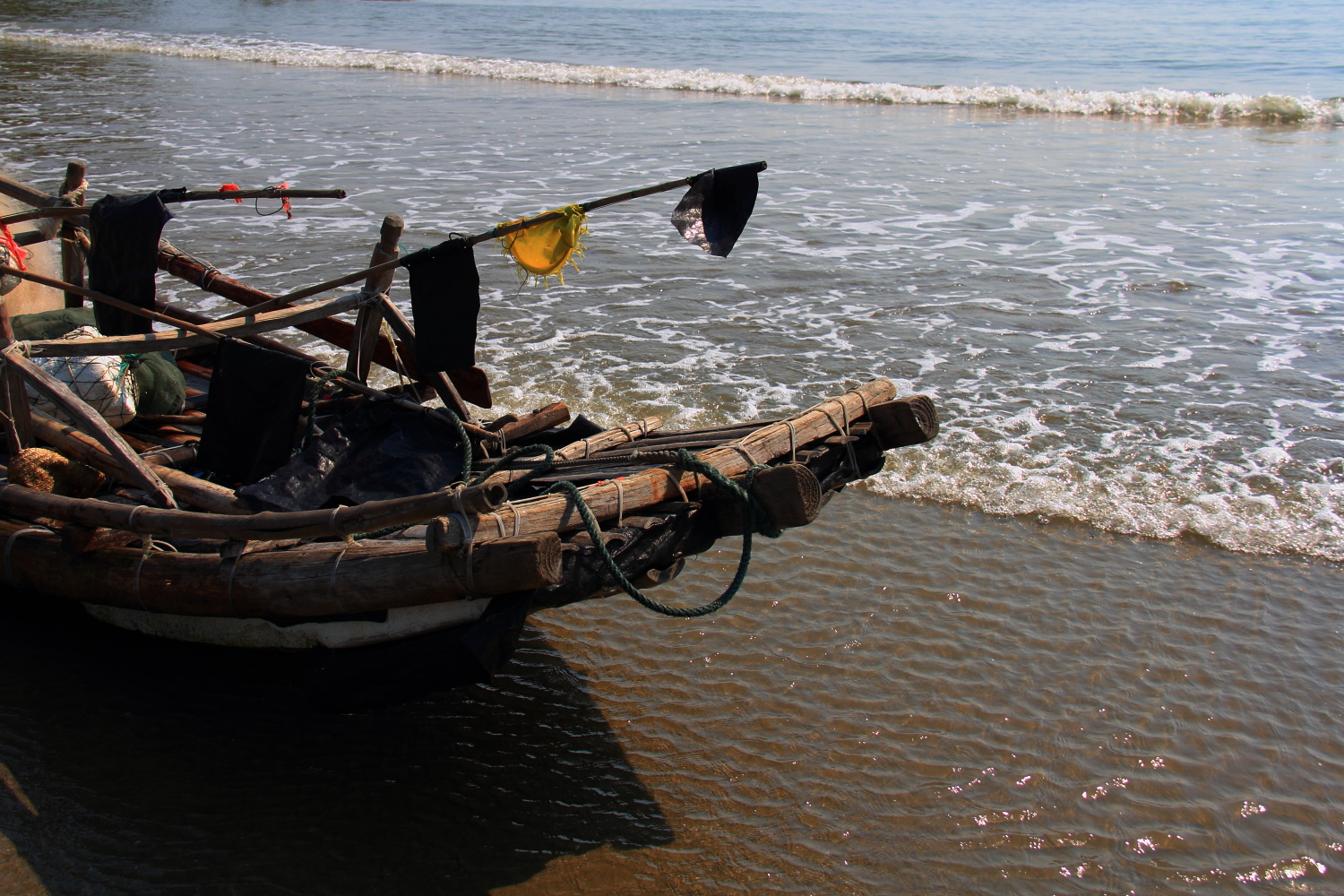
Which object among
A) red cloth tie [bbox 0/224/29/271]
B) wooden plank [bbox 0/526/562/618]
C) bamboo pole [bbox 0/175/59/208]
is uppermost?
bamboo pole [bbox 0/175/59/208]

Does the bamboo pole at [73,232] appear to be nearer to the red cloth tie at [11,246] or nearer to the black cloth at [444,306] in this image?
the red cloth tie at [11,246]

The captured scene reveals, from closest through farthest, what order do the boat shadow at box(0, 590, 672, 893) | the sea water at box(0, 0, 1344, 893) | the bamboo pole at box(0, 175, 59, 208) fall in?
the boat shadow at box(0, 590, 672, 893)
the sea water at box(0, 0, 1344, 893)
the bamboo pole at box(0, 175, 59, 208)

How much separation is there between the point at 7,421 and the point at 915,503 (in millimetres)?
4581

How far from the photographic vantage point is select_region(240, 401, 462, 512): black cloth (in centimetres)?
387

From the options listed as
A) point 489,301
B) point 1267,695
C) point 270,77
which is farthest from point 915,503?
point 270,77

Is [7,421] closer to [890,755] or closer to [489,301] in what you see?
[890,755]

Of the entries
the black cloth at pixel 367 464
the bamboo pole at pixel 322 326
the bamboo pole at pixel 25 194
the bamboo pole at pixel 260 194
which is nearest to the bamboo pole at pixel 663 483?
the black cloth at pixel 367 464

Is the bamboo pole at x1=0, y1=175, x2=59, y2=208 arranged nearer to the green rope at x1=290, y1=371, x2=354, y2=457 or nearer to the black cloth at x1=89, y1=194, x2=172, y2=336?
the black cloth at x1=89, y1=194, x2=172, y2=336

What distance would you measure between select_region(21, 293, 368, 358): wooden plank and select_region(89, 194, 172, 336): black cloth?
16.4 inches

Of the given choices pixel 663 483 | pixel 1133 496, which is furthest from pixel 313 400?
pixel 1133 496

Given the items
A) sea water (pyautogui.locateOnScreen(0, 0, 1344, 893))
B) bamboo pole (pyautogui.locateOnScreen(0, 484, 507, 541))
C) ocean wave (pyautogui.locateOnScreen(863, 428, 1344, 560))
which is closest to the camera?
bamboo pole (pyautogui.locateOnScreen(0, 484, 507, 541))

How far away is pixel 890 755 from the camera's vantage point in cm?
381

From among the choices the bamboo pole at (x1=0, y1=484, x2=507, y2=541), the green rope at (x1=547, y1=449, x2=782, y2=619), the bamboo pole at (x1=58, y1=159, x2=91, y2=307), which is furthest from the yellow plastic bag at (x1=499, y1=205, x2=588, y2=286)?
the bamboo pole at (x1=58, y1=159, x2=91, y2=307)

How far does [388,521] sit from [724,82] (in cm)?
2455
